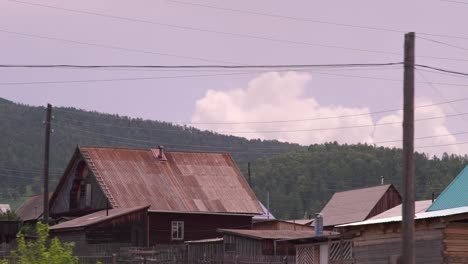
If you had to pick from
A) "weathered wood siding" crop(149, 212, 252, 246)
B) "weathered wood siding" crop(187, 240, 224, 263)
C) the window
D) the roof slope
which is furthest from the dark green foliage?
the roof slope

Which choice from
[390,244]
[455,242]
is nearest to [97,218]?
[390,244]

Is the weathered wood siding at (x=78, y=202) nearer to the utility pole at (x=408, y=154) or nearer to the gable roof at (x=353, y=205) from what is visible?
the gable roof at (x=353, y=205)

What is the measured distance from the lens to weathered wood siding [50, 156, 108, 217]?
6619cm

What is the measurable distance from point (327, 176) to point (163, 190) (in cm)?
13182

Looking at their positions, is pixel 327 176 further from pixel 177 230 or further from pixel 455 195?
pixel 455 195

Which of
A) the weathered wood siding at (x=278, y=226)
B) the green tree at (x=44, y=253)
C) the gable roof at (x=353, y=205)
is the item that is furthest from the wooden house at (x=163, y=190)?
the green tree at (x=44, y=253)

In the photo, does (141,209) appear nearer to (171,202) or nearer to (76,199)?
(171,202)

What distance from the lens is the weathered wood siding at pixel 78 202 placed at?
2606 inches

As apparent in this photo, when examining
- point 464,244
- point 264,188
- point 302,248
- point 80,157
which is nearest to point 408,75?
point 464,244

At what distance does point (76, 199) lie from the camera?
69938 millimetres

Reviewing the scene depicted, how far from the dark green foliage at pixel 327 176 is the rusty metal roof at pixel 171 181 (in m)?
110

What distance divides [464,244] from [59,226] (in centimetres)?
3130

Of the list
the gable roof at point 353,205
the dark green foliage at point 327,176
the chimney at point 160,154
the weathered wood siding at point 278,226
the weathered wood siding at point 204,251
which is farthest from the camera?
the dark green foliage at point 327,176

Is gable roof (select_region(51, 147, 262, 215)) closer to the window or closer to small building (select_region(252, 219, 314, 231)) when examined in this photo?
the window
